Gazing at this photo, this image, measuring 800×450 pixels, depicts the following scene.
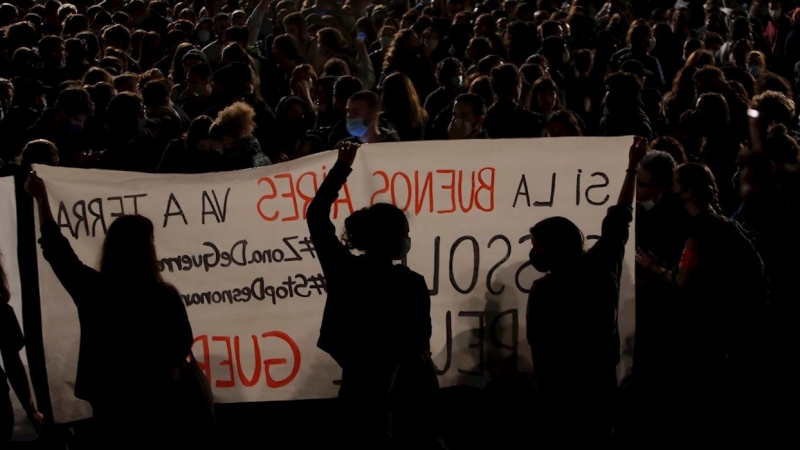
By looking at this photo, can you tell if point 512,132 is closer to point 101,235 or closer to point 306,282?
point 306,282

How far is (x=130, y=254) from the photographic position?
4.17 meters

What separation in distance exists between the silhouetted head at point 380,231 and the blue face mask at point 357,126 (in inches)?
95.2

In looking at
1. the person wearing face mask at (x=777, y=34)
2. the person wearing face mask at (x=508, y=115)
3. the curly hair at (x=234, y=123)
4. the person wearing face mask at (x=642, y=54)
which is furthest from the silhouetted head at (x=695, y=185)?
the person wearing face mask at (x=777, y=34)

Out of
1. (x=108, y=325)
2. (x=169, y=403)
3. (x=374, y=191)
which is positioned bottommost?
(x=169, y=403)

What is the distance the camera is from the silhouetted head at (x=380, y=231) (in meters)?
4.18

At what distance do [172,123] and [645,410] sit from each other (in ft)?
11.3

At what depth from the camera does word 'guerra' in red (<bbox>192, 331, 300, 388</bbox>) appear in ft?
17.2

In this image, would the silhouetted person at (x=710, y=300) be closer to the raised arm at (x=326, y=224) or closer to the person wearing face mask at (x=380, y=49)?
the raised arm at (x=326, y=224)

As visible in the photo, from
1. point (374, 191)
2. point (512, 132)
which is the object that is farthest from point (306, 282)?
point (512, 132)

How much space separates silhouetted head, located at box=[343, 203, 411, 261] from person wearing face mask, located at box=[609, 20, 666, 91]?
21.2 feet

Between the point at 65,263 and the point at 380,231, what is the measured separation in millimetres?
1266

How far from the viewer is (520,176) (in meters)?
5.27

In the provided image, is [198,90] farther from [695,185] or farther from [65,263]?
[695,185]

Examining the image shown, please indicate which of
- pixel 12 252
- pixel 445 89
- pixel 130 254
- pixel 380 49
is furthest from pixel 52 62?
pixel 130 254
